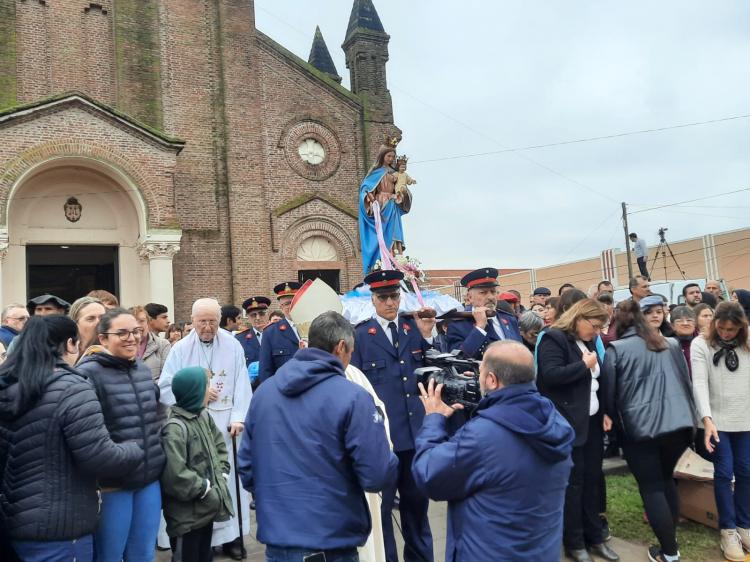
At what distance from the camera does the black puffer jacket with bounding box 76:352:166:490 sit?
3377 mm

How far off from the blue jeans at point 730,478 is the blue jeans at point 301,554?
3.28 metres

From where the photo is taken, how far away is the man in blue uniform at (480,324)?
4660 mm

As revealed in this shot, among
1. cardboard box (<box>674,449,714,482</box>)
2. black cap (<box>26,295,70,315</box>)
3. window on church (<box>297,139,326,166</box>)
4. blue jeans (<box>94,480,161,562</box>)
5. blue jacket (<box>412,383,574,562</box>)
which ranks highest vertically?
window on church (<box>297,139,326,166</box>)


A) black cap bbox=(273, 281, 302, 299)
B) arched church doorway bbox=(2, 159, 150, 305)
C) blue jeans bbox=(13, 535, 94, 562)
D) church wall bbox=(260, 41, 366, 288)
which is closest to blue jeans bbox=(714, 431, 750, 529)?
blue jeans bbox=(13, 535, 94, 562)

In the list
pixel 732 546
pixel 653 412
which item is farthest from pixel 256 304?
pixel 732 546

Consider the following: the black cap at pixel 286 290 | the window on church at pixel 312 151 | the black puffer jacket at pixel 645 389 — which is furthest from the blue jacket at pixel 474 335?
the window on church at pixel 312 151

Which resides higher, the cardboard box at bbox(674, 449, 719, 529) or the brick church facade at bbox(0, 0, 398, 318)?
the brick church facade at bbox(0, 0, 398, 318)

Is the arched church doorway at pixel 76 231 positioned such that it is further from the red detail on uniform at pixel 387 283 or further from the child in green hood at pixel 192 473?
the child in green hood at pixel 192 473

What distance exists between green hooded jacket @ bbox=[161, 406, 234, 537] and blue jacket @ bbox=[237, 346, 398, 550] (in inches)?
35.9

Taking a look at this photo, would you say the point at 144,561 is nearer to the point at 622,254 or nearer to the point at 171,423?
the point at 171,423

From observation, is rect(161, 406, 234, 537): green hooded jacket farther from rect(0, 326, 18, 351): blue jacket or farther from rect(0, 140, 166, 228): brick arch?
rect(0, 140, 166, 228): brick arch

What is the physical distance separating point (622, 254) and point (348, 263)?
15695mm

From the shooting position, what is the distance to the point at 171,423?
366 centimetres

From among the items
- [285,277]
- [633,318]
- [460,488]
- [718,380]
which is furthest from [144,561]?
[285,277]
